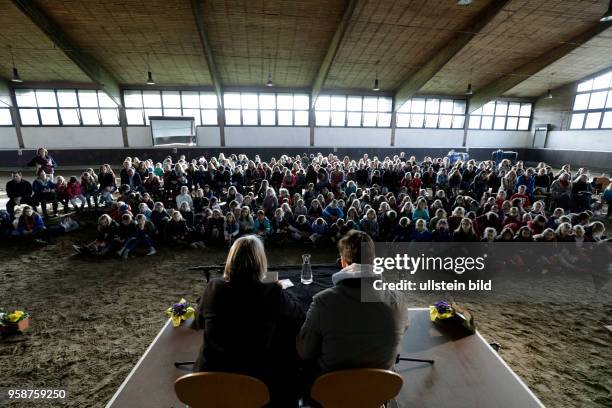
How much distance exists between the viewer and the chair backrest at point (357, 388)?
1567 mm

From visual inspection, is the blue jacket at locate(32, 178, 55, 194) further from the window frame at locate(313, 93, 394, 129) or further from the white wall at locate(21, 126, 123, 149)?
the window frame at locate(313, 93, 394, 129)

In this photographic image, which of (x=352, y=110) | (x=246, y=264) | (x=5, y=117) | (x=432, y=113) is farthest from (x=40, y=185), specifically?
(x=432, y=113)

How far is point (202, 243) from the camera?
6.59 meters

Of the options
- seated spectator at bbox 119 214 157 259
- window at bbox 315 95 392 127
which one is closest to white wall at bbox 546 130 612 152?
window at bbox 315 95 392 127

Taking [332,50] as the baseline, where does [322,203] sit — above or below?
below

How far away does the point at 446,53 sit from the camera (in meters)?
12.6

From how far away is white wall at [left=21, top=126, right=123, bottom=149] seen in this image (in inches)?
643

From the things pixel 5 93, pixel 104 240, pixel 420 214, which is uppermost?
pixel 5 93

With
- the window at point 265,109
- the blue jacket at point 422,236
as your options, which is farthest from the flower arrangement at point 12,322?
the window at point 265,109

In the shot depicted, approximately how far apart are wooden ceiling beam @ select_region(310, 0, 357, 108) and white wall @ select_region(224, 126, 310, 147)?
1927 mm

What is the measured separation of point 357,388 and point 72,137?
66.7ft

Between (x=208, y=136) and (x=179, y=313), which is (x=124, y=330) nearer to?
(x=179, y=313)

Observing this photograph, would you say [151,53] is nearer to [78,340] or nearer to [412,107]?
[78,340]

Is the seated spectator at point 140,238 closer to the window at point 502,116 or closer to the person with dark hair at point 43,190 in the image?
the person with dark hair at point 43,190
